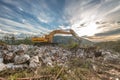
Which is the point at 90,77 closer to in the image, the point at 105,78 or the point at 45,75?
the point at 105,78

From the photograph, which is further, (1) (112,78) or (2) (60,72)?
(1) (112,78)

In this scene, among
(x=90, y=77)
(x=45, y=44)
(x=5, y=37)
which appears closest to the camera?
(x=90, y=77)

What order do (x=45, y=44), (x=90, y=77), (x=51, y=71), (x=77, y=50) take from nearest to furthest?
(x=51, y=71) < (x=90, y=77) < (x=77, y=50) < (x=45, y=44)

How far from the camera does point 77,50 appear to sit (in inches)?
613

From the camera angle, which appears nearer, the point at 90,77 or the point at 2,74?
the point at 2,74

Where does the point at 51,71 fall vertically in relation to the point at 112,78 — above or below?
above

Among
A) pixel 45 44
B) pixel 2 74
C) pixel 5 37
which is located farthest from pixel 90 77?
pixel 5 37

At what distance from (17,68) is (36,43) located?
12556 millimetres

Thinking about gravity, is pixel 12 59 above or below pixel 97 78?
above

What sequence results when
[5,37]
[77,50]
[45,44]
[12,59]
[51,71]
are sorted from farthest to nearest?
[5,37] < [45,44] < [77,50] < [12,59] < [51,71]

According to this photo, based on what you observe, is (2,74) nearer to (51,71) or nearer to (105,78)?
(51,71)

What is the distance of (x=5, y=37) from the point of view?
27234 millimetres

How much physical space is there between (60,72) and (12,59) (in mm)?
3686

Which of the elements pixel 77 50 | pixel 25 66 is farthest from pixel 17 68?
pixel 77 50
